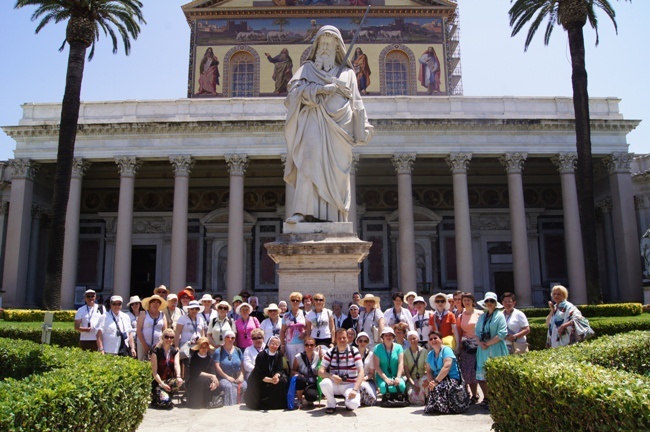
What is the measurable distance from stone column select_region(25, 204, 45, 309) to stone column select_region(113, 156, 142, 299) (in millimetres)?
7192

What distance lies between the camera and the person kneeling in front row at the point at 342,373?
7.91 metres

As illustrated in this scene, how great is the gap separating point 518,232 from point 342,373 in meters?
25.4

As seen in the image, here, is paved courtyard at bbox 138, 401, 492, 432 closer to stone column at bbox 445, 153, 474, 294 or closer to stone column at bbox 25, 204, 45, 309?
stone column at bbox 445, 153, 474, 294

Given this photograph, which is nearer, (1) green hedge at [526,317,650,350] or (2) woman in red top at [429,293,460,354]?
(2) woman in red top at [429,293,460,354]

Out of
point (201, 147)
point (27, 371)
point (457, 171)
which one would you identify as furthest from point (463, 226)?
point (27, 371)

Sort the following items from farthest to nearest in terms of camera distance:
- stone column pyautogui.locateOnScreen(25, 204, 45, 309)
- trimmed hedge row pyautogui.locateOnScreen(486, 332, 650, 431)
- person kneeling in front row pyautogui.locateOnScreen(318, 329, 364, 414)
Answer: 1. stone column pyautogui.locateOnScreen(25, 204, 45, 309)
2. person kneeling in front row pyautogui.locateOnScreen(318, 329, 364, 414)
3. trimmed hedge row pyautogui.locateOnScreen(486, 332, 650, 431)

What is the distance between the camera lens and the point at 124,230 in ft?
103

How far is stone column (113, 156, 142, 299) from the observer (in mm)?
30969

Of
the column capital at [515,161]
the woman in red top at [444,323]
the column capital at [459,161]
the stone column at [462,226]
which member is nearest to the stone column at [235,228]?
the column capital at [459,161]

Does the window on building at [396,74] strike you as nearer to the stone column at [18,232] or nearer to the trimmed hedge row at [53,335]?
the stone column at [18,232]

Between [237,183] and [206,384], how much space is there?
24008 millimetres

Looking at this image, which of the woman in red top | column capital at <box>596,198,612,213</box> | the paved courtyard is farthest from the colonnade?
the paved courtyard

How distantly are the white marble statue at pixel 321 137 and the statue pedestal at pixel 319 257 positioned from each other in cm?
29

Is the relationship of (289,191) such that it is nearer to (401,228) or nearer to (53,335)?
(401,228)
